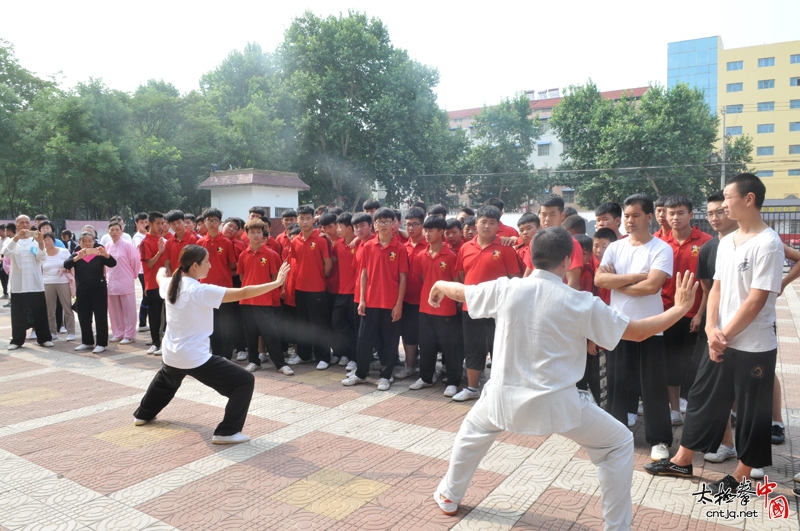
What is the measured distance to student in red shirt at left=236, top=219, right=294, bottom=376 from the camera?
671 centimetres

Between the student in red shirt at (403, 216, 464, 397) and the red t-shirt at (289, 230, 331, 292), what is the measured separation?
1.56 meters

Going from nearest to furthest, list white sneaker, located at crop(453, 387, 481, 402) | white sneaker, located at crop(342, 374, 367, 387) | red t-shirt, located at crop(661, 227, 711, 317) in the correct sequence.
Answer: red t-shirt, located at crop(661, 227, 711, 317) < white sneaker, located at crop(453, 387, 481, 402) < white sneaker, located at crop(342, 374, 367, 387)

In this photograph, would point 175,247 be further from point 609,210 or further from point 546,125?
point 546,125

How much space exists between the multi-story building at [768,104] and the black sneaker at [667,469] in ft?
189

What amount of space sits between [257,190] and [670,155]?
25369mm

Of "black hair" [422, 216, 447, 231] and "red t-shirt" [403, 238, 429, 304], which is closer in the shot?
"black hair" [422, 216, 447, 231]

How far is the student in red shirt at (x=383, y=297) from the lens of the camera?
238 inches

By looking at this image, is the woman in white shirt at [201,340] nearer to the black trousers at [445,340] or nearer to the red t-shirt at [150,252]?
the black trousers at [445,340]

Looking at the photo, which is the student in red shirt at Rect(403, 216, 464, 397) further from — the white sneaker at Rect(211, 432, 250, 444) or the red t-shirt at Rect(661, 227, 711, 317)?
the white sneaker at Rect(211, 432, 250, 444)

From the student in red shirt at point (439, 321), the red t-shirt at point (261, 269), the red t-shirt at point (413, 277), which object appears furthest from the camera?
the red t-shirt at point (261, 269)

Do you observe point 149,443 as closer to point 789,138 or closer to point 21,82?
point 21,82

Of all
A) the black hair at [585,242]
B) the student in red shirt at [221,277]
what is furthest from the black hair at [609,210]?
the student in red shirt at [221,277]

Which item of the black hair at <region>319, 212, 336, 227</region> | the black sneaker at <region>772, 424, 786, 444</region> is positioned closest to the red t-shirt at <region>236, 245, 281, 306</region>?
the black hair at <region>319, 212, 336, 227</region>

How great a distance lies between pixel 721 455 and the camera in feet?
12.9
